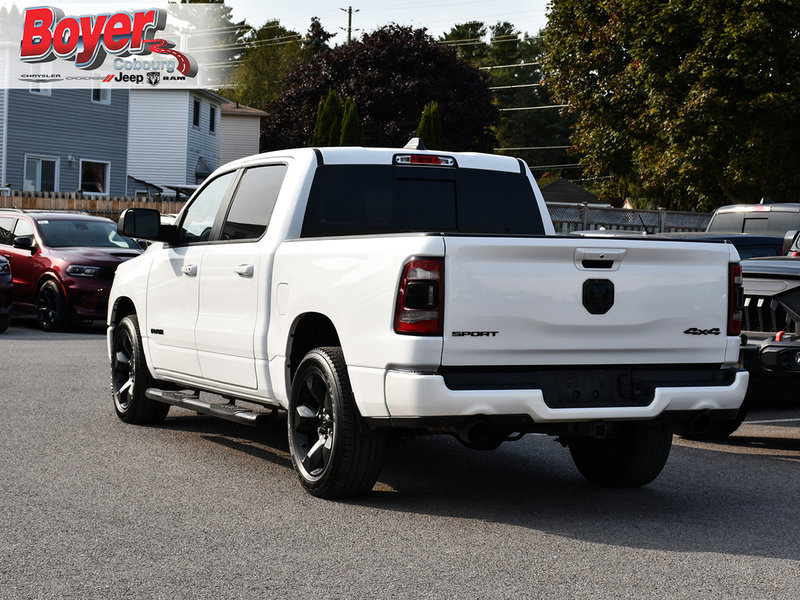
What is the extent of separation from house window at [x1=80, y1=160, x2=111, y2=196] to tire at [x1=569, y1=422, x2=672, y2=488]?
35.2m

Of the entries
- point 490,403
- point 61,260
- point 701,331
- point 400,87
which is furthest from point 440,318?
point 400,87

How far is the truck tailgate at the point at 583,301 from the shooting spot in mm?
5754

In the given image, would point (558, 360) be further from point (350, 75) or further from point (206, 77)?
point (206, 77)

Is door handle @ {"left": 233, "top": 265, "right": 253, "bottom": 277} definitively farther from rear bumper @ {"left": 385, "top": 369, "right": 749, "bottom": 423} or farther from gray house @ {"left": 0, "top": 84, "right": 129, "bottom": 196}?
gray house @ {"left": 0, "top": 84, "right": 129, "bottom": 196}

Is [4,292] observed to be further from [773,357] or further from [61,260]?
[773,357]

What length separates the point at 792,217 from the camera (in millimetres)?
16141

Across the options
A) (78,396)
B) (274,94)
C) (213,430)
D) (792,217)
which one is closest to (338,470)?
(213,430)

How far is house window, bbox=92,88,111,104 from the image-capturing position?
39969mm

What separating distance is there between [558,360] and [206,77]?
10395cm

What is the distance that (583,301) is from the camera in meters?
6.01

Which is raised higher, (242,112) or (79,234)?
(242,112)

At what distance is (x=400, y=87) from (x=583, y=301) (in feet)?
168

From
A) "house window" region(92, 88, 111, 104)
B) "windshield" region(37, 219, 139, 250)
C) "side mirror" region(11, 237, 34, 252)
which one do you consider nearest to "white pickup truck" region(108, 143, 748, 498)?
"side mirror" region(11, 237, 34, 252)

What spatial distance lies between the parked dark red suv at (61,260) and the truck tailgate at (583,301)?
1289cm
